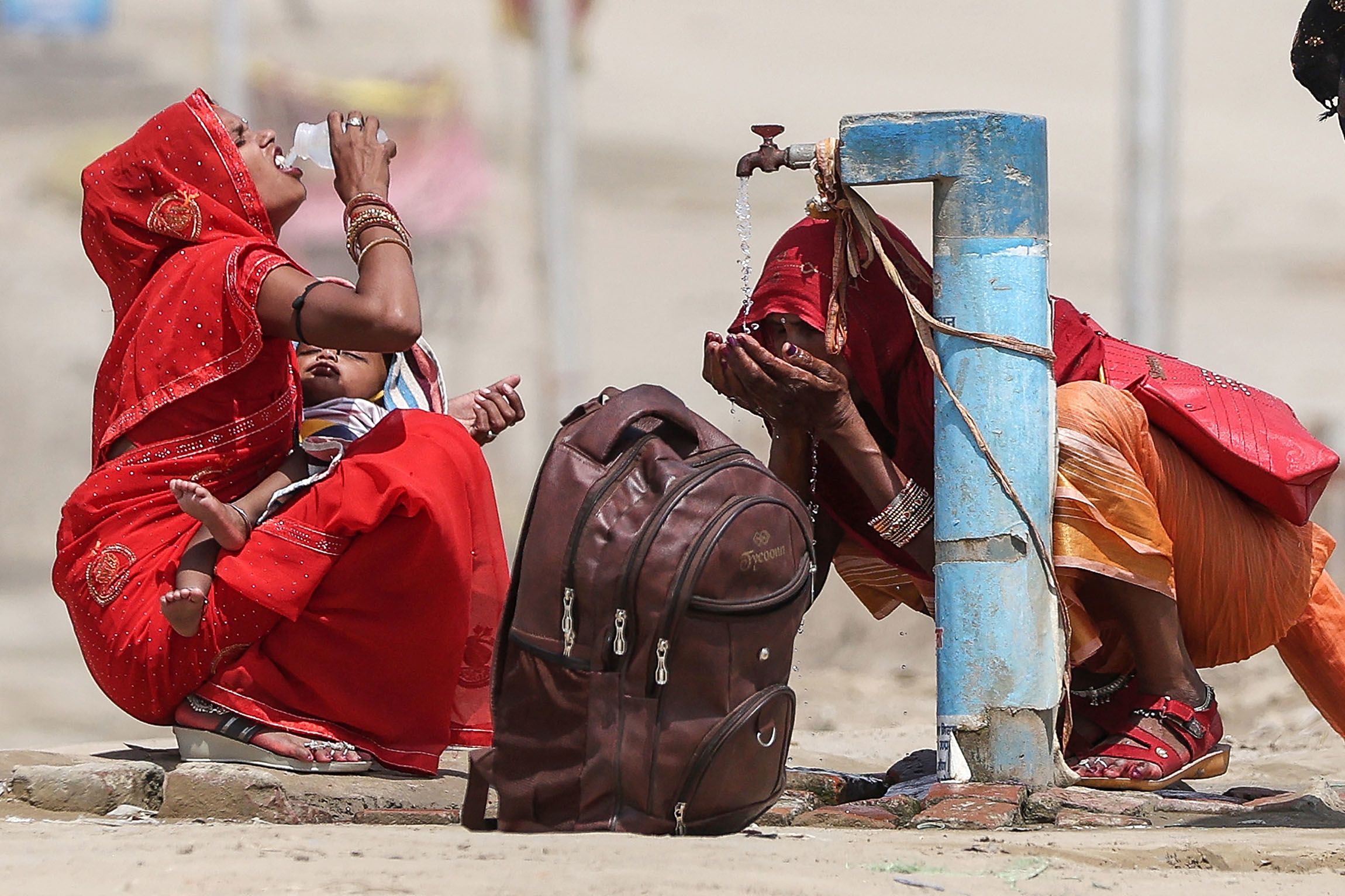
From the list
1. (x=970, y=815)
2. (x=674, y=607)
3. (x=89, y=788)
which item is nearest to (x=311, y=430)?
(x=89, y=788)

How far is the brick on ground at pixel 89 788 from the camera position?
3.40 meters

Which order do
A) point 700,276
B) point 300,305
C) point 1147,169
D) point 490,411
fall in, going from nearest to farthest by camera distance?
point 300,305 < point 490,411 < point 1147,169 < point 700,276

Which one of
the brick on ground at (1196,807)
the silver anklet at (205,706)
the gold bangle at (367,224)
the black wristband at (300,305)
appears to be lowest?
the brick on ground at (1196,807)

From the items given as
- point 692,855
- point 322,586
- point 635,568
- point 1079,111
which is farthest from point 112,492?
point 1079,111

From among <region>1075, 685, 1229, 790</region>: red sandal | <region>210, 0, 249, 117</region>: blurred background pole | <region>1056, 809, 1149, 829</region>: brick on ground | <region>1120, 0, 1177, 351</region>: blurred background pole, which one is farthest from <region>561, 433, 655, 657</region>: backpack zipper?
<region>210, 0, 249, 117</region>: blurred background pole

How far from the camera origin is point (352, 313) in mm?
3348

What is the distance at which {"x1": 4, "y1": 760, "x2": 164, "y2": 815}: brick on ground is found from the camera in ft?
11.2

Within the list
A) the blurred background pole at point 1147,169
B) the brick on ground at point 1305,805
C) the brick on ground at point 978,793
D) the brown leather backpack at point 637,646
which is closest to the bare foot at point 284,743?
the brown leather backpack at point 637,646

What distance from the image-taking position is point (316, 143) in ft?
12.2

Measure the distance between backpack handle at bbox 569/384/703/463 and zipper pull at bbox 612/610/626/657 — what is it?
27 centimetres

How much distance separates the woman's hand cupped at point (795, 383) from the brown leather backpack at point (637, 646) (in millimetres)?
593

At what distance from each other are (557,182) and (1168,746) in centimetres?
912

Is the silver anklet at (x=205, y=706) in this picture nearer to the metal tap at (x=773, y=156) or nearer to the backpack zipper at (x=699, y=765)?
the backpack zipper at (x=699, y=765)

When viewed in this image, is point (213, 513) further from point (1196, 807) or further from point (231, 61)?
point (231, 61)
